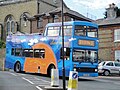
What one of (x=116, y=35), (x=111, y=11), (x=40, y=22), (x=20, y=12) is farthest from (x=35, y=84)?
(x=20, y=12)

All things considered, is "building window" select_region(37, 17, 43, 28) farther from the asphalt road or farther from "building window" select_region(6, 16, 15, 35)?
the asphalt road

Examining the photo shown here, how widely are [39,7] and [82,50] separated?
45694 millimetres

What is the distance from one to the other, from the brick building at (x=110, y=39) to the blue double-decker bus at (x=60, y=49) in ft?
58.8

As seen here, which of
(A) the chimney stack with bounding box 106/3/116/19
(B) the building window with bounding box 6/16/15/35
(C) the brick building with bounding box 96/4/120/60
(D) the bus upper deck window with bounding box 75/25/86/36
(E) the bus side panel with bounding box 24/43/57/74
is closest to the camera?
(D) the bus upper deck window with bounding box 75/25/86/36

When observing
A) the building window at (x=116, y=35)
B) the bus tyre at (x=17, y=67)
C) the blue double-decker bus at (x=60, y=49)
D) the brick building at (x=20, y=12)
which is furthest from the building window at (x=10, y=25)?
the blue double-decker bus at (x=60, y=49)

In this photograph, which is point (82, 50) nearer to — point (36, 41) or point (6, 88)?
point (36, 41)

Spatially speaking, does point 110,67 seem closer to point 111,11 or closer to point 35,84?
point 111,11

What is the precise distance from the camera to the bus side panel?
28.3 meters

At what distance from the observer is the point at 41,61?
29.4 meters

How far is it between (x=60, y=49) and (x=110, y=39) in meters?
20.5

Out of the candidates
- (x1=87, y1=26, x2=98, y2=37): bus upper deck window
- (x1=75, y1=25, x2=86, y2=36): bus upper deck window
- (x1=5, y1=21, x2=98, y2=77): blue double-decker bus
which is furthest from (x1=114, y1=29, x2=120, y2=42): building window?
(x1=75, y1=25, x2=86, y2=36): bus upper deck window

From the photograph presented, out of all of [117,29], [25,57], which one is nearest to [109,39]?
[117,29]

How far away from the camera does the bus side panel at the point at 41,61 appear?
2827cm

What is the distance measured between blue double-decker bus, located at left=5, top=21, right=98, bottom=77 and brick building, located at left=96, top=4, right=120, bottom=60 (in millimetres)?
17925
